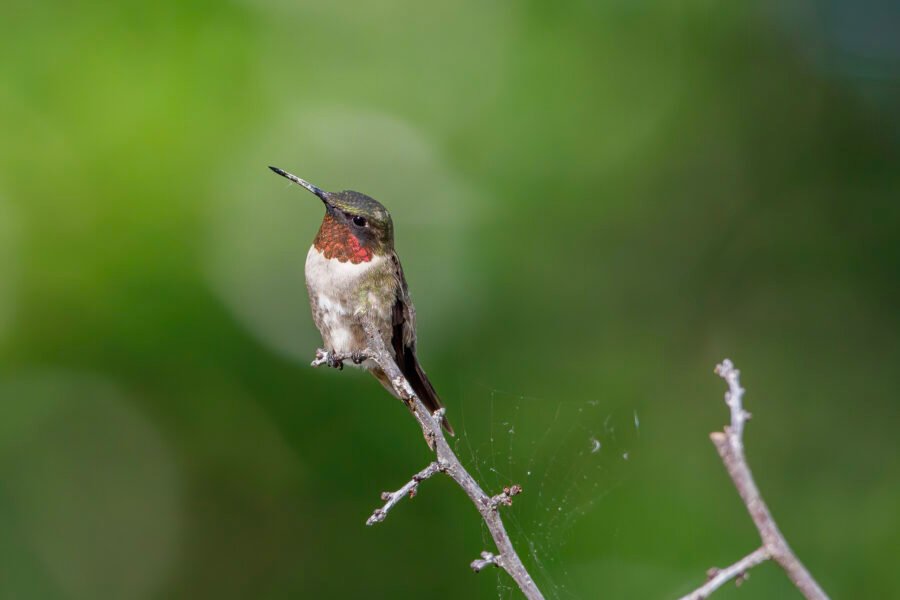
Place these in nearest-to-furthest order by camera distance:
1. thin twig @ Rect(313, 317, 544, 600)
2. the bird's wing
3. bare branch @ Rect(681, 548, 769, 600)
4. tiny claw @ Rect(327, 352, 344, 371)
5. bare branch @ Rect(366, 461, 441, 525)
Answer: bare branch @ Rect(681, 548, 769, 600)
thin twig @ Rect(313, 317, 544, 600)
bare branch @ Rect(366, 461, 441, 525)
tiny claw @ Rect(327, 352, 344, 371)
the bird's wing

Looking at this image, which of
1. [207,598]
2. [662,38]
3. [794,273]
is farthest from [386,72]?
[207,598]

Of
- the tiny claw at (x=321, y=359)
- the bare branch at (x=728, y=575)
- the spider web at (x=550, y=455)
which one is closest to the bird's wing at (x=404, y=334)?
the tiny claw at (x=321, y=359)

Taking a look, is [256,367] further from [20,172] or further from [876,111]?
[876,111]

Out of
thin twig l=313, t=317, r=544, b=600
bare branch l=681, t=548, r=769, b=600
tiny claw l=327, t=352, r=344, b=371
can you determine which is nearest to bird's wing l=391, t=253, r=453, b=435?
tiny claw l=327, t=352, r=344, b=371

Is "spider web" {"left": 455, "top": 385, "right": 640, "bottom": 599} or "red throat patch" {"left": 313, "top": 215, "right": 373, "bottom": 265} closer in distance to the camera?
"red throat patch" {"left": 313, "top": 215, "right": 373, "bottom": 265}

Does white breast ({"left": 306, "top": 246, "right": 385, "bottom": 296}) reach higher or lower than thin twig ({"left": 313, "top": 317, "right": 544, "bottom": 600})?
higher

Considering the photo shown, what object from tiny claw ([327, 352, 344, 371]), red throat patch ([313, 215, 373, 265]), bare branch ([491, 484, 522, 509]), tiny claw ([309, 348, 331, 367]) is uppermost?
red throat patch ([313, 215, 373, 265])

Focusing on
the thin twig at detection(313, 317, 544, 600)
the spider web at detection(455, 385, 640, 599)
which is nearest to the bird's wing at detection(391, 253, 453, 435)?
the spider web at detection(455, 385, 640, 599)

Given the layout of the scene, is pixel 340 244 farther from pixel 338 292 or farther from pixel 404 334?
pixel 404 334

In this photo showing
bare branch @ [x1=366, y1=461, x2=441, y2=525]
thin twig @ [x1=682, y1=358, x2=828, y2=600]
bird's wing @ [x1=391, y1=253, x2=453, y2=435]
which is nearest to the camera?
thin twig @ [x1=682, y1=358, x2=828, y2=600]

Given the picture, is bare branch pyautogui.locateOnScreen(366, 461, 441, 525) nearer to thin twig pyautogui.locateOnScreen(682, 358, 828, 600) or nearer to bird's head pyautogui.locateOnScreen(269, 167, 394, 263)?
thin twig pyautogui.locateOnScreen(682, 358, 828, 600)

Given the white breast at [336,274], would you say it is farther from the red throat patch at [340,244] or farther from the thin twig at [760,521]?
the thin twig at [760,521]
